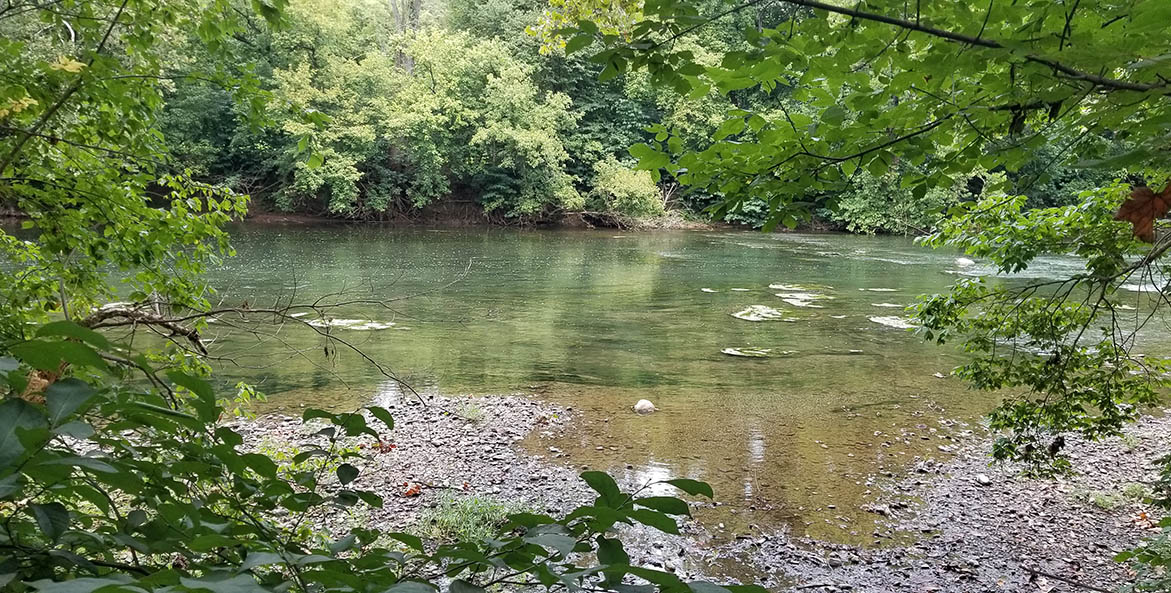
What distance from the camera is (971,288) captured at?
3.94m

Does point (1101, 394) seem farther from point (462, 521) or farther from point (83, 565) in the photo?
point (83, 565)

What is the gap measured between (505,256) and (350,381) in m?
12.5

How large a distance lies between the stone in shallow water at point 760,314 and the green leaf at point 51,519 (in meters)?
11.8

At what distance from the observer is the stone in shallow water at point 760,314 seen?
12.2m

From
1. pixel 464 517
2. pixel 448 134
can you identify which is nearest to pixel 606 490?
pixel 464 517

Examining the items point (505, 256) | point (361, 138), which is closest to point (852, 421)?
point (505, 256)

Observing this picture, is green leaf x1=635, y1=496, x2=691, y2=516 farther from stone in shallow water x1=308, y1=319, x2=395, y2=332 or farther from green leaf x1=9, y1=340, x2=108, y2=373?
stone in shallow water x1=308, y1=319, x2=395, y2=332

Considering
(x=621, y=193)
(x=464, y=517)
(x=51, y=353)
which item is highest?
(x=621, y=193)

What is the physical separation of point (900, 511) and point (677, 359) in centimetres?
460

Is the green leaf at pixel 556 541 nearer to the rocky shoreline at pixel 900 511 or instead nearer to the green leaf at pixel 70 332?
the green leaf at pixel 70 332

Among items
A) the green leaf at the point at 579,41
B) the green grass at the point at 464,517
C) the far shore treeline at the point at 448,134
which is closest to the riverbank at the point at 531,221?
the far shore treeline at the point at 448,134

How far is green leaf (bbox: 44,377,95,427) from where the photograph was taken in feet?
2.41

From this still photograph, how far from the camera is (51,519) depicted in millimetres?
906

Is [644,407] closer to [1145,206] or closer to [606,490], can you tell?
[1145,206]
